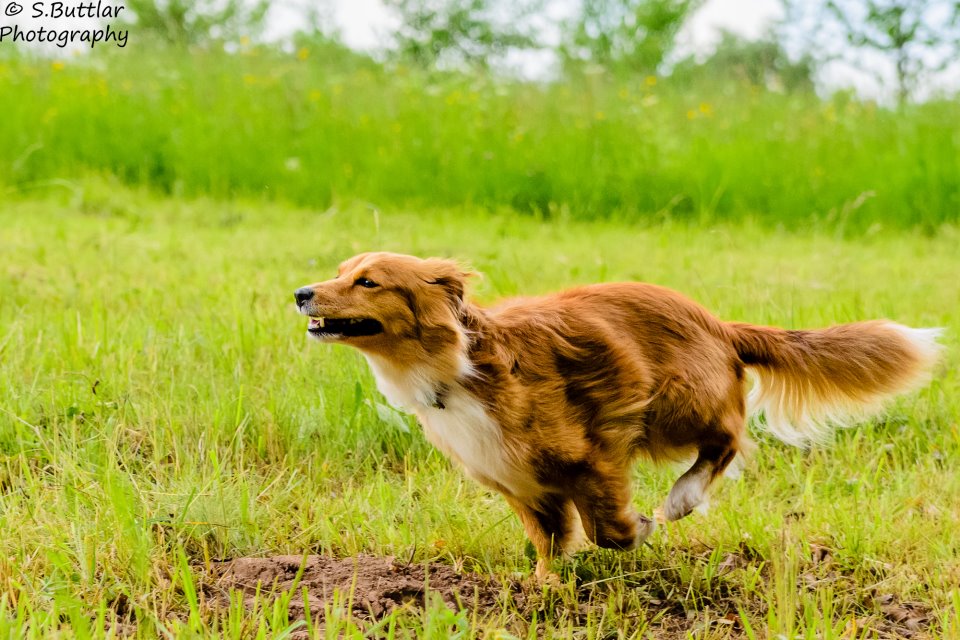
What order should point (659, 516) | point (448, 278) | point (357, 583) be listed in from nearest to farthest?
point (357, 583), point (448, 278), point (659, 516)

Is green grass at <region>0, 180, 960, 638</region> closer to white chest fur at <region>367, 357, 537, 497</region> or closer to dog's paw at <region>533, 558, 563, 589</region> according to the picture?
dog's paw at <region>533, 558, 563, 589</region>

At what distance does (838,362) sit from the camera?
358 cm

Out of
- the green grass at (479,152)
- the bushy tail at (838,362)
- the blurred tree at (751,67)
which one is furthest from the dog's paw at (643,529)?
the blurred tree at (751,67)

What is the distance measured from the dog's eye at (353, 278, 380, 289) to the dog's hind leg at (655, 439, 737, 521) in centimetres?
119

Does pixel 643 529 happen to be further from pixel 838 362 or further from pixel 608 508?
pixel 838 362

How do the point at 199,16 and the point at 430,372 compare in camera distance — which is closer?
the point at 430,372

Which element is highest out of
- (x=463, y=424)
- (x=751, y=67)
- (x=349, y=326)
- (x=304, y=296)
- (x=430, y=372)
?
(x=751, y=67)

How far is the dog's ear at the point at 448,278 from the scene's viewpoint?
10.2 ft

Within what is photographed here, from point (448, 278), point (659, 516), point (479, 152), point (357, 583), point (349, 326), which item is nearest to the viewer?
point (357, 583)

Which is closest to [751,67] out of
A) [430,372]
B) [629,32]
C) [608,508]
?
[629,32]

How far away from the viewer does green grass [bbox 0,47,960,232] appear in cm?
909

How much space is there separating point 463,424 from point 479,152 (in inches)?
258

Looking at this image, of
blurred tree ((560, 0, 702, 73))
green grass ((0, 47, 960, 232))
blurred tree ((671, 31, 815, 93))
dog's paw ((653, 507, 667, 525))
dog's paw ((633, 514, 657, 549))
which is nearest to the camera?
dog's paw ((633, 514, 657, 549))

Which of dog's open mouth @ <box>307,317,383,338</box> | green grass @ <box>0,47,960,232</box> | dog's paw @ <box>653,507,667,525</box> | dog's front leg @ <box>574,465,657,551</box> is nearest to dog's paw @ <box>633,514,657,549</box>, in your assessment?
dog's front leg @ <box>574,465,657,551</box>
